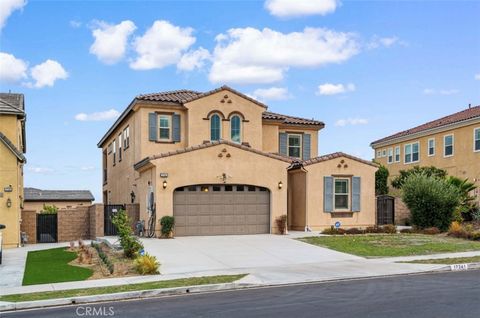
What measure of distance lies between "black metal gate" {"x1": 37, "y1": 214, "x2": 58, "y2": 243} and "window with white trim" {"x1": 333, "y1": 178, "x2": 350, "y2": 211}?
13.9m

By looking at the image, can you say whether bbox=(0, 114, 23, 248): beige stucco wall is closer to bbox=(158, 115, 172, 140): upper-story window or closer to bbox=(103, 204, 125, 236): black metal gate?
bbox=(103, 204, 125, 236): black metal gate

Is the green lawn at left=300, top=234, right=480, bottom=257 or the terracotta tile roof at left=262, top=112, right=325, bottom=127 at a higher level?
the terracotta tile roof at left=262, top=112, right=325, bottom=127

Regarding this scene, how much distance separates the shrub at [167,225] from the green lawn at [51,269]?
3882mm

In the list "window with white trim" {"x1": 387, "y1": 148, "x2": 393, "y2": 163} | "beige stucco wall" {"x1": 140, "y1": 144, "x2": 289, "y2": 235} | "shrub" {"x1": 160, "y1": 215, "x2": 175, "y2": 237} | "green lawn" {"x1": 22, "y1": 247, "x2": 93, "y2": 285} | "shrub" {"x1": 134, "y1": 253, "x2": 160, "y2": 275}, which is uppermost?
"window with white trim" {"x1": 387, "y1": 148, "x2": 393, "y2": 163}

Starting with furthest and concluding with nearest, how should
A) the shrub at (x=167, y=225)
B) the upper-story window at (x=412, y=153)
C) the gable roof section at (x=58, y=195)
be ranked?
the gable roof section at (x=58, y=195), the upper-story window at (x=412, y=153), the shrub at (x=167, y=225)

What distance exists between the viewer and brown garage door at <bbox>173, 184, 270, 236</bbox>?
2388cm

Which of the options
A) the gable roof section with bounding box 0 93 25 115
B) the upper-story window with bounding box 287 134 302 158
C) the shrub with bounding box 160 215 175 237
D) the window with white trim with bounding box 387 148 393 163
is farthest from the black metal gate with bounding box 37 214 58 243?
the window with white trim with bounding box 387 148 393 163

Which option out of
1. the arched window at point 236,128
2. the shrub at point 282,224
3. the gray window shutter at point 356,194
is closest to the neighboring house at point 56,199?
the arched window at point 236,128

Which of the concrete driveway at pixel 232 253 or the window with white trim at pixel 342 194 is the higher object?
the window with white trim at pixel 342 194

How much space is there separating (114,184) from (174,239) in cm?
1665

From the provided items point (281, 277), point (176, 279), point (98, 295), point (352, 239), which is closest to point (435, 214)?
point (352, 239)

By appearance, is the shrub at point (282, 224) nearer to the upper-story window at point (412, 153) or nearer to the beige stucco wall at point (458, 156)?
the beige stucco wall at point (458, 156)

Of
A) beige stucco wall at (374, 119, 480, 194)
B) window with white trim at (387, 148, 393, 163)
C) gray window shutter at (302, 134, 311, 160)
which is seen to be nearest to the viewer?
gray window shutter at (302, 134, 311, 160)

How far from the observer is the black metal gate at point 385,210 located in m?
30.4
